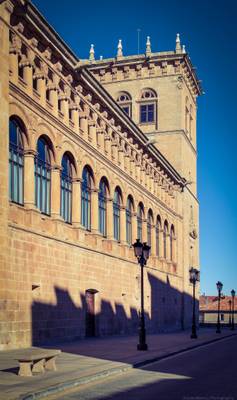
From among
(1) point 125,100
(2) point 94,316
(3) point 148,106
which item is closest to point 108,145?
(2) point 94,316

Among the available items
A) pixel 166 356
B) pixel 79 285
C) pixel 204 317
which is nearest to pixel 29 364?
pixel 166 356

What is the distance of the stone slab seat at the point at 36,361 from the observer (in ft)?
50.2

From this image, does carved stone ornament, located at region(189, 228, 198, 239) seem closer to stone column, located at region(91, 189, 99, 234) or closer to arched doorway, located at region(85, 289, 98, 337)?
stone column, located at region(91, 189, 99, 234)

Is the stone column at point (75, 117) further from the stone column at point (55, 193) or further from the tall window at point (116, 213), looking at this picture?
the tall window at point (116, 213)

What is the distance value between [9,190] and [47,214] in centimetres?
445

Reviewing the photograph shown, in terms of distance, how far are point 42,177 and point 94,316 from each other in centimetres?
1001

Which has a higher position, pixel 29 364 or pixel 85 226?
pixel 85 226

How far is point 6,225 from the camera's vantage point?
2548cm

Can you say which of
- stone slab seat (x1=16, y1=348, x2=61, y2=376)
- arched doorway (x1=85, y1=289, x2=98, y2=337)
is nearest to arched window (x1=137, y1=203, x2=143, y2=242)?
arched doorway (x1=85, y1=289, x2=98, y2=337)

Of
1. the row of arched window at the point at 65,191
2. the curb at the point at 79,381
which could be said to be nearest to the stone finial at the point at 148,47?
the row of arched window at the point at 65,191

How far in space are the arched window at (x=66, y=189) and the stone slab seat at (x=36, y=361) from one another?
55.5 ft

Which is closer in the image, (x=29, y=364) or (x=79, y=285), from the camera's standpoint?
(x=29, y=364)

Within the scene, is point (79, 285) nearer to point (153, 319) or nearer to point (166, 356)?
point (166, 356)

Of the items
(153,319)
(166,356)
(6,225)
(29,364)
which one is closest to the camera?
(29,364)
